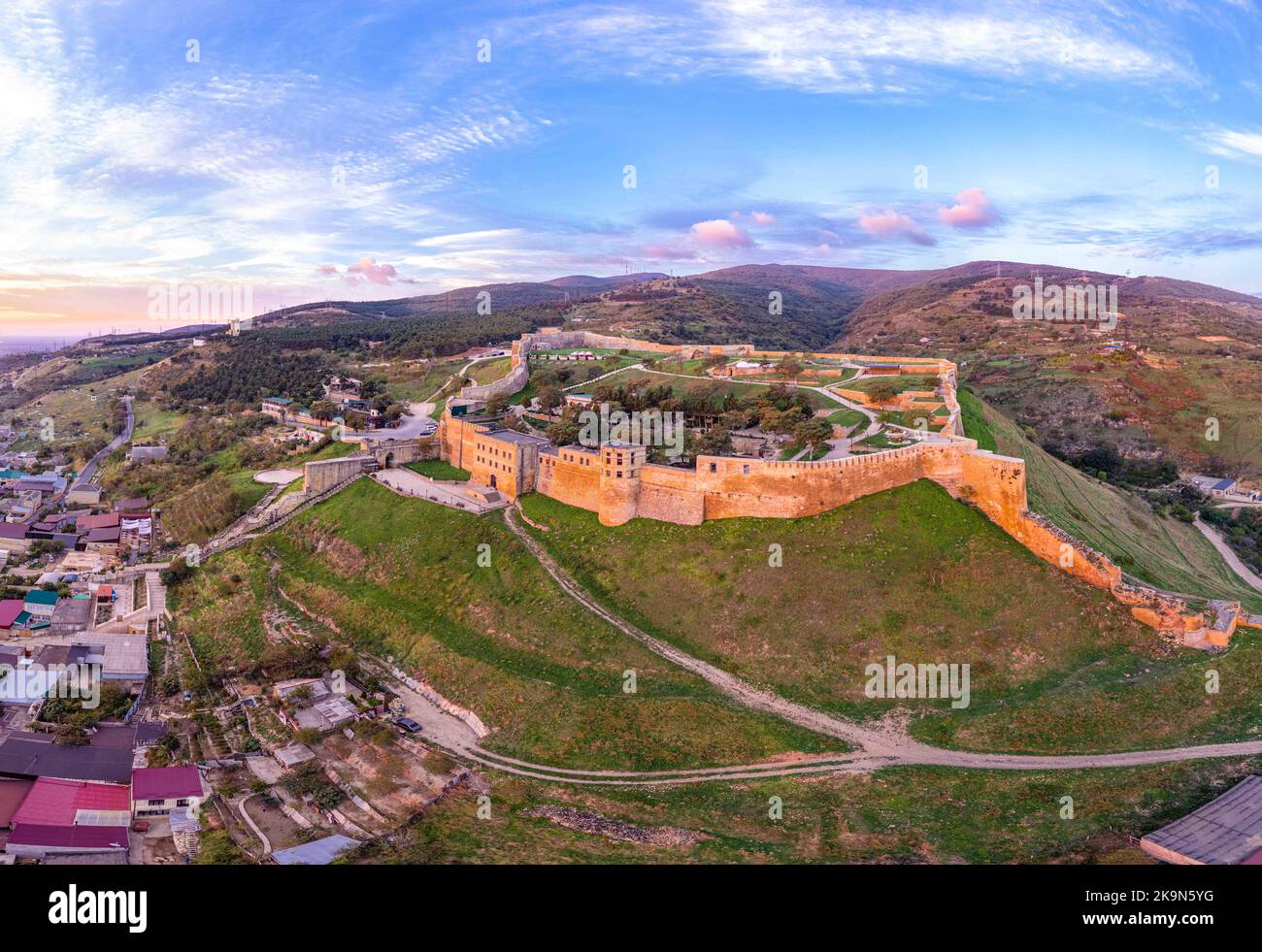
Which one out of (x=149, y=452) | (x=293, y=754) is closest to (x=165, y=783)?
(x=293, y=754)

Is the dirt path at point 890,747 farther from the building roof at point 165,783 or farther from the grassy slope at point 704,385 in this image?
the grassy slope at point 704,385

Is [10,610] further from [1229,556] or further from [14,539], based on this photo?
[1229,556]

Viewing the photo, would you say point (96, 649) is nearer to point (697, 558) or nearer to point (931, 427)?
point (697, 558)

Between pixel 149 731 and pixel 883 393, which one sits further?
pixel 883 393

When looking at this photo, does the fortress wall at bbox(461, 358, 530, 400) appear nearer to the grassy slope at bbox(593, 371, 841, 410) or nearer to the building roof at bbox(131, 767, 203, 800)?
the grassy slope at bbox(593, 371, 841, 410)

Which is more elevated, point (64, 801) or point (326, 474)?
point (326, 474)

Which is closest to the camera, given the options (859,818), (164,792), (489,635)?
(859,818)
